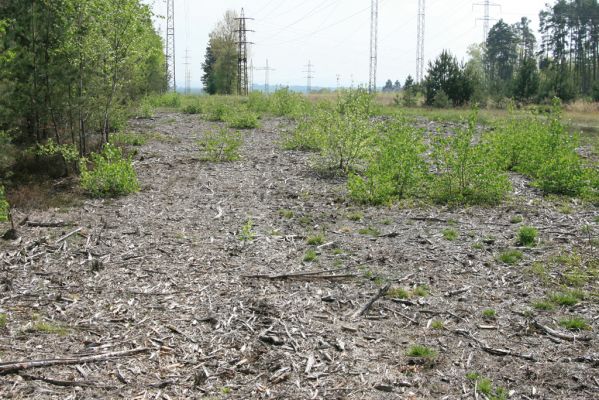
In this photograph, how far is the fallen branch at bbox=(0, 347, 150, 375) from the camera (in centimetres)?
429

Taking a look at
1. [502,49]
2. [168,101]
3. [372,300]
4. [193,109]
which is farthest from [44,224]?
[502,49]

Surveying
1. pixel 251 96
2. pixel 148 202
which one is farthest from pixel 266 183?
pixel 251 96

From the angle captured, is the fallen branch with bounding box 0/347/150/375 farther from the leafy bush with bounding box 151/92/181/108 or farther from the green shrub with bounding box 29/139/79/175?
the leafy bush with bounding box 151/92/181/108

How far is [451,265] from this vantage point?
6.68 metres

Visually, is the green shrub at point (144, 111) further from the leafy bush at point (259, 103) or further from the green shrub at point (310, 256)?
the green shrub at point (310, 256)

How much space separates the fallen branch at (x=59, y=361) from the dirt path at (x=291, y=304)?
6 centimetres

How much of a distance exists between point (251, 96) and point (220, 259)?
24688 millimetres

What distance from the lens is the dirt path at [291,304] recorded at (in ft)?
14.1

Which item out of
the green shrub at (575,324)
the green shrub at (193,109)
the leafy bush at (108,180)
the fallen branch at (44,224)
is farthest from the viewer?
the green shrub at (193,109)

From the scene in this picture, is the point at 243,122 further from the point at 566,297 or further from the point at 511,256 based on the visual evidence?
the point at 566,297

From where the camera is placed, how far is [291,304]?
5.65 meters

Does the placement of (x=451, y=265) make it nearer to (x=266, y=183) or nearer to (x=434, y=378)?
(x=434, y=378)

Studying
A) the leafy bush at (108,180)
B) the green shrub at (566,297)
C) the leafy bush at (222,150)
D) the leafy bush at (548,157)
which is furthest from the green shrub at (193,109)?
the green shrub at (566,297)

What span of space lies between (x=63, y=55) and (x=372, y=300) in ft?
27.9
